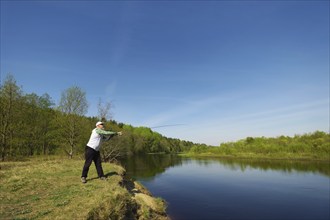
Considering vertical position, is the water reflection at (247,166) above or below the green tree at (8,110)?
below

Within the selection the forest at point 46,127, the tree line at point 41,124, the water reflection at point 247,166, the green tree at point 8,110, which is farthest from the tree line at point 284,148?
the green tree at point 8,110

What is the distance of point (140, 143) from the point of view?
380 ft

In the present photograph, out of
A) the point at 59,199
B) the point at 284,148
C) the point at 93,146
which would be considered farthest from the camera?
the point at 284,148

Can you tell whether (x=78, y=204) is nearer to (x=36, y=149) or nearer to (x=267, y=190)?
(x=267, y=190)

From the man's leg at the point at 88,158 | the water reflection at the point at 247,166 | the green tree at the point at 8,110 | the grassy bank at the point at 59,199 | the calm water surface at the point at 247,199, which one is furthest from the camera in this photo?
the water reflection at the point at 247,166

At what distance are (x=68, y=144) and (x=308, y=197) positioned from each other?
1325 inches

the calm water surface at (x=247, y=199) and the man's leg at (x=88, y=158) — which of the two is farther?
the calm water surface at (x=247, y=199)

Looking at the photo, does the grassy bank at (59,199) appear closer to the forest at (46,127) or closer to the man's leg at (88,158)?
the man's leg at (88,158)

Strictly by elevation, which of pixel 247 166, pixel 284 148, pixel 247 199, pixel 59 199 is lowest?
pixel 247 199

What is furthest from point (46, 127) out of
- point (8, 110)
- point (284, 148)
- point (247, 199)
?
point (284, 148)

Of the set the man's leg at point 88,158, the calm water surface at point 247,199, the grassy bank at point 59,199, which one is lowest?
the calm water surface at point 247,199

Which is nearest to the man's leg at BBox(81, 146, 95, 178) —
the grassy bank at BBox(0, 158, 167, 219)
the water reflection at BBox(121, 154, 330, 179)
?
the grassy bank at BBox(0, 158, 167, 219)

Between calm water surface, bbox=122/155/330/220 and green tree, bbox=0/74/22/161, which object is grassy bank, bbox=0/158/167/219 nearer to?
calm water surface, bbox=122/155/330/220

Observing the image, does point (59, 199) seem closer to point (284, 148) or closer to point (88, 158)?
point (88, 158)
